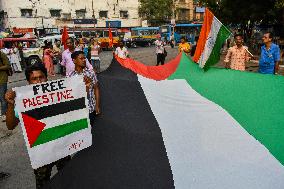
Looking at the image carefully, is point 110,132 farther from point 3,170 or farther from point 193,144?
point 3,170

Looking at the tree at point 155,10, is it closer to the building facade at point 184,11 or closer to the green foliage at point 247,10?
the building facade at point 184,11

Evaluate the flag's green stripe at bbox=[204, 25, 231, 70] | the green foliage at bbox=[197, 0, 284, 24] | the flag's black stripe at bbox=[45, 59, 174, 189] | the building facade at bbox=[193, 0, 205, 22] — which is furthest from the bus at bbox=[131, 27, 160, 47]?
the flag's black stripe at bbox=[45, 59, 174, 189]

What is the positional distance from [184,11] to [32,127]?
66408mm

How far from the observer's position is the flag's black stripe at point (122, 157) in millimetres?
3211

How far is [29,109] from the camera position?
3.04 meters

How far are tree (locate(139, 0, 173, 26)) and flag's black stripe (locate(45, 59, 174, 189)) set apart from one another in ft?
179

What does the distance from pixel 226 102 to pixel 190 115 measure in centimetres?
61

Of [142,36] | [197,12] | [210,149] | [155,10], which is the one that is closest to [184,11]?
[197,12]

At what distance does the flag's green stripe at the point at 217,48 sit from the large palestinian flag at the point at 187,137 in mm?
587

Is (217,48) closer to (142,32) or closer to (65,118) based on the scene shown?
(65,118)

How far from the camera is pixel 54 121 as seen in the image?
10.4 feet

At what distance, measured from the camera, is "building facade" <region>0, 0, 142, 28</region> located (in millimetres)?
47469

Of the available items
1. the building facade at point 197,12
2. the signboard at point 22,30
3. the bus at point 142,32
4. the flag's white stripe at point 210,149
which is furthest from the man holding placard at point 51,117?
the building facade at point 197,12

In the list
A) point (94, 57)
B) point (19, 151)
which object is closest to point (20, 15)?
point (94, 57)
